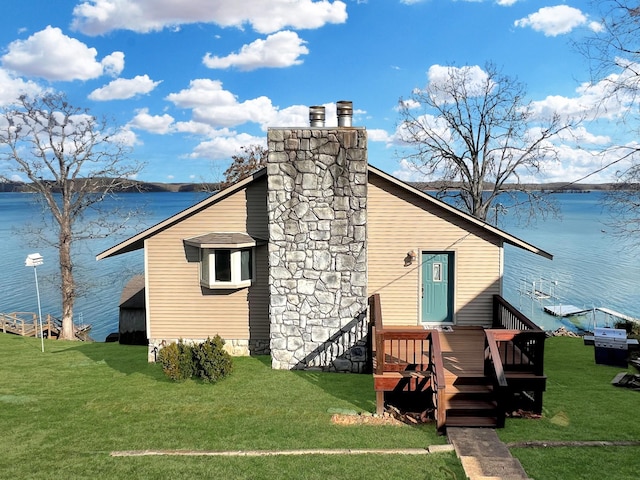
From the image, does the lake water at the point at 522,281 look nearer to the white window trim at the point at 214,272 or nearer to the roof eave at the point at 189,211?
the roof eave at the point at 189,211

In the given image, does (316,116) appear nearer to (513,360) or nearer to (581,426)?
(513,360)

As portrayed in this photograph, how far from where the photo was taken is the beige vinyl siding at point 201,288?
11836 millimetres

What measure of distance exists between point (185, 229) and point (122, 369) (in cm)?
379

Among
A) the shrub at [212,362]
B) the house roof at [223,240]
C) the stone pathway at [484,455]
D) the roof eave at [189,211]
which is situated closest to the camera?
the stone pathway at [484,455]

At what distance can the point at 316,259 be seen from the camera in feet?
35.7

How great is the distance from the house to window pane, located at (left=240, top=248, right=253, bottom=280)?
3 cm

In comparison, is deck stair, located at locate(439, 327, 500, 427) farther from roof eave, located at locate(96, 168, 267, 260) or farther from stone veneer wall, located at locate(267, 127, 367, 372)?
roof eave, located at locate(96, 168, 267, 260)

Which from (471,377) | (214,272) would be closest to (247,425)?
(471,377)

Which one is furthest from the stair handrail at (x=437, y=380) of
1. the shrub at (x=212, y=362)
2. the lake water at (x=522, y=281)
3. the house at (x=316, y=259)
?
the lake water at (x=522, y=281)

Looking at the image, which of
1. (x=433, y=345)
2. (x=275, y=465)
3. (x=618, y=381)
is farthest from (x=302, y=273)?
(x=618, y=381)

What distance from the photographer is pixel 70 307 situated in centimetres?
2203

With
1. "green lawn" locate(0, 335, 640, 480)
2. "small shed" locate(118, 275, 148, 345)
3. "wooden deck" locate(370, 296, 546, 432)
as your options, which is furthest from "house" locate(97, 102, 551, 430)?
"small shed" locate(118, 275, 148, 345)

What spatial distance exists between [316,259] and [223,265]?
2.43 meters

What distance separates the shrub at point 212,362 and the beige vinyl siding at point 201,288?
1.37 meters
